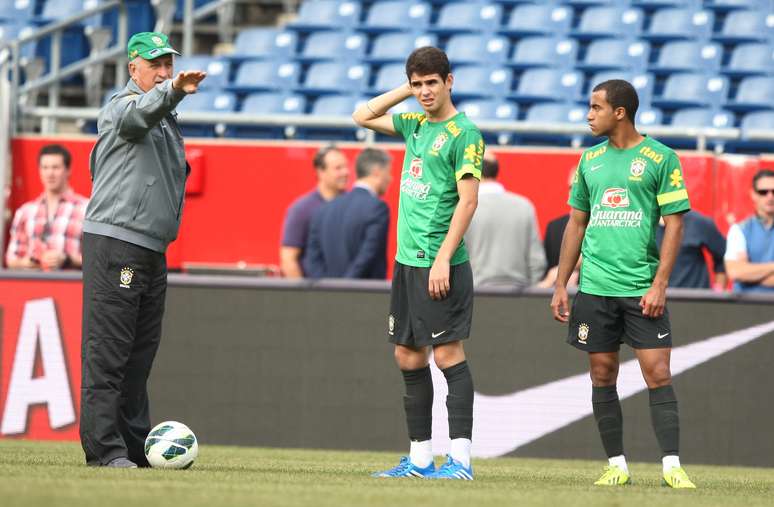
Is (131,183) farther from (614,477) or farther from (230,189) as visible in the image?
(230,189)

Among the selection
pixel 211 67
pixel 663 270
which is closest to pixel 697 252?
pixel 663 270

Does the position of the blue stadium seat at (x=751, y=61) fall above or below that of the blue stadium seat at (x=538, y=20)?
below


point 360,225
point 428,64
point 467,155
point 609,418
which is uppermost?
point 428,64

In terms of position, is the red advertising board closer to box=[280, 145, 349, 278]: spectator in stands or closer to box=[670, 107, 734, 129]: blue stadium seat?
box=[280, 145, 349, 278]: spectator in stands

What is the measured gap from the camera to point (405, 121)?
22.3ft

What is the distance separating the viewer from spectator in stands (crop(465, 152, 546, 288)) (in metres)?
9.75

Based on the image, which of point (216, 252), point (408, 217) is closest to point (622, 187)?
point (408, 217)

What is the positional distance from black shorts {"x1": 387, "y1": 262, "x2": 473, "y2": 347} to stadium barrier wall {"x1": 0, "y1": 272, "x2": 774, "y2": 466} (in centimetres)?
269

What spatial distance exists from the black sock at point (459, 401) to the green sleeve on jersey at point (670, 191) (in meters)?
1.22

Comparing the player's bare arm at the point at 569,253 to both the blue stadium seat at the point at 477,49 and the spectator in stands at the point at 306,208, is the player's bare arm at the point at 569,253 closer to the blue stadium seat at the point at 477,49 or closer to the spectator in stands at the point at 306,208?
the spectator in stands at the point at 306,208

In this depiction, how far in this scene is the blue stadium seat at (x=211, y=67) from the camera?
48.9 feet

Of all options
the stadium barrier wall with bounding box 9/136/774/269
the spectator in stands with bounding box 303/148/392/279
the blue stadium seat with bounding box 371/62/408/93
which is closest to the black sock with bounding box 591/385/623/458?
the spectator in stands with bounding box 303/148/392/279

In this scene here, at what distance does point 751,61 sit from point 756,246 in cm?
528

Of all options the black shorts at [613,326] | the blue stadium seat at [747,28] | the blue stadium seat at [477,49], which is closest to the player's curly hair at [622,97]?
the black shorts at [613,326]
